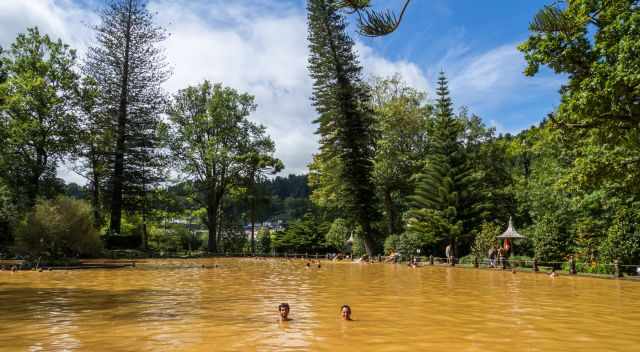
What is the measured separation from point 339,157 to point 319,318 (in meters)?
29.3

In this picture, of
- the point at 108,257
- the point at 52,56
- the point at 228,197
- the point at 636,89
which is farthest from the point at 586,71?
the point at 228,197

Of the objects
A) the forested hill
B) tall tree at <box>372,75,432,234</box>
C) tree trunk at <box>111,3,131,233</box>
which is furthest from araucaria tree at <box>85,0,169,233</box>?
the forested hill

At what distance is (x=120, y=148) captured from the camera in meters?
44.6

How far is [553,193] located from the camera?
29047 millimetres

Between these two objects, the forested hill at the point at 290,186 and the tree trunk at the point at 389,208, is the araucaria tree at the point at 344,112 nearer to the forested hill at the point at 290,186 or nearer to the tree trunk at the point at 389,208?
the tree trunk at the point at 389,208

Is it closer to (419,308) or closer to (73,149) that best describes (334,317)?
(419,308)

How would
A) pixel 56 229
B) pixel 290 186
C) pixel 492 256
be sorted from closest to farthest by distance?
pixel 56 229 → pixel 492 256 → pixel 290 186

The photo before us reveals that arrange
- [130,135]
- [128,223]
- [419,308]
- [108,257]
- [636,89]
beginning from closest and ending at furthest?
[419,308] → [636,89] → [108,257] → [130,135] → [128,223]

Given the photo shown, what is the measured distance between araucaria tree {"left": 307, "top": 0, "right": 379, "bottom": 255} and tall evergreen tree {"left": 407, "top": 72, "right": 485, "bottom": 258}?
4163 mm

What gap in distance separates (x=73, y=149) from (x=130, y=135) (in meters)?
8.38

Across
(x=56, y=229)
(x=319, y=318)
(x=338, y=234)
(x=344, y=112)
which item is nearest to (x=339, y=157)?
(x=344, y=112)

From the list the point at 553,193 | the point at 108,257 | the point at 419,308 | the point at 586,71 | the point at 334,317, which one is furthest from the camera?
the point at 108,257

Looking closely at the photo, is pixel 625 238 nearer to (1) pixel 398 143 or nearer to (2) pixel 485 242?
(2) pixel 485 242

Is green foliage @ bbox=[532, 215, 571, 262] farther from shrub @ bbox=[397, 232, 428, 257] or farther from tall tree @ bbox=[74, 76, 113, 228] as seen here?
tall tree @ bbox=[74, 76, 113, 228]
